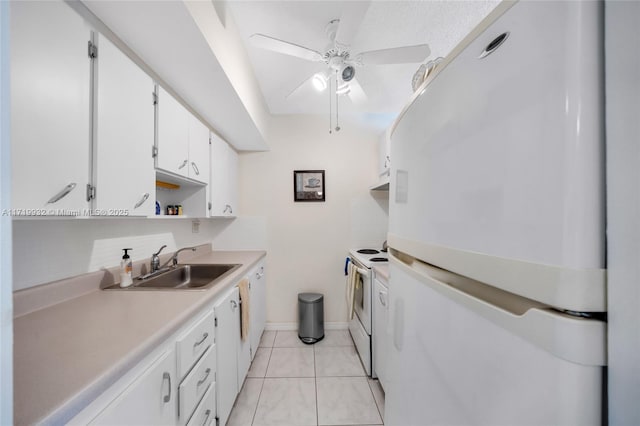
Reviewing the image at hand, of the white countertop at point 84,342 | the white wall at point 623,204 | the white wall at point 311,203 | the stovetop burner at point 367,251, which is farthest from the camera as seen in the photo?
the white wall at point 311,203

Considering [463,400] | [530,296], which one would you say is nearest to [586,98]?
[530,296]

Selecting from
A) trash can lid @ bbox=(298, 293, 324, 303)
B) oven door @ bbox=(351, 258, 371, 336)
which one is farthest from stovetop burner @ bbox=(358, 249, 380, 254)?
trash can lid @ bbox=(298, 293, 324, 303)

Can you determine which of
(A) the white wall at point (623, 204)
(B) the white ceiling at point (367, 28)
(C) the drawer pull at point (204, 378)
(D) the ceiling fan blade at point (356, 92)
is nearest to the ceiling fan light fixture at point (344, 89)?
(D) the ceiling fan blade at point (356, 92)

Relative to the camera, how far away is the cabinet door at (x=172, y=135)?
123 centimetres

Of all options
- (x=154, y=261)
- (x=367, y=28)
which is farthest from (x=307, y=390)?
(x=367, y=28)

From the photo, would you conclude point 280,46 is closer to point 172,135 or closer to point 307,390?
point 172,135

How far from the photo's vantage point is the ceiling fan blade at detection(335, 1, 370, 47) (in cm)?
102

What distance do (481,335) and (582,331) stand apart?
6.0 inches

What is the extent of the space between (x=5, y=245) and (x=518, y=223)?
0.75 meters

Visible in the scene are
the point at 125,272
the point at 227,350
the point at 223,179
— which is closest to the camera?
the point at 125,272

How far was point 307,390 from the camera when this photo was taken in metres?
1.71

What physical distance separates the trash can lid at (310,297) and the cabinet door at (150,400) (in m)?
1.61

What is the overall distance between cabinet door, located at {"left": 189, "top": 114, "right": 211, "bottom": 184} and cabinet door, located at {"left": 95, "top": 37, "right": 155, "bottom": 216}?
1.31 ft

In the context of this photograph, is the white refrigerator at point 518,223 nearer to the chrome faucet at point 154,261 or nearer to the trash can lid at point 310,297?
the chrome faucet at point 154,261
